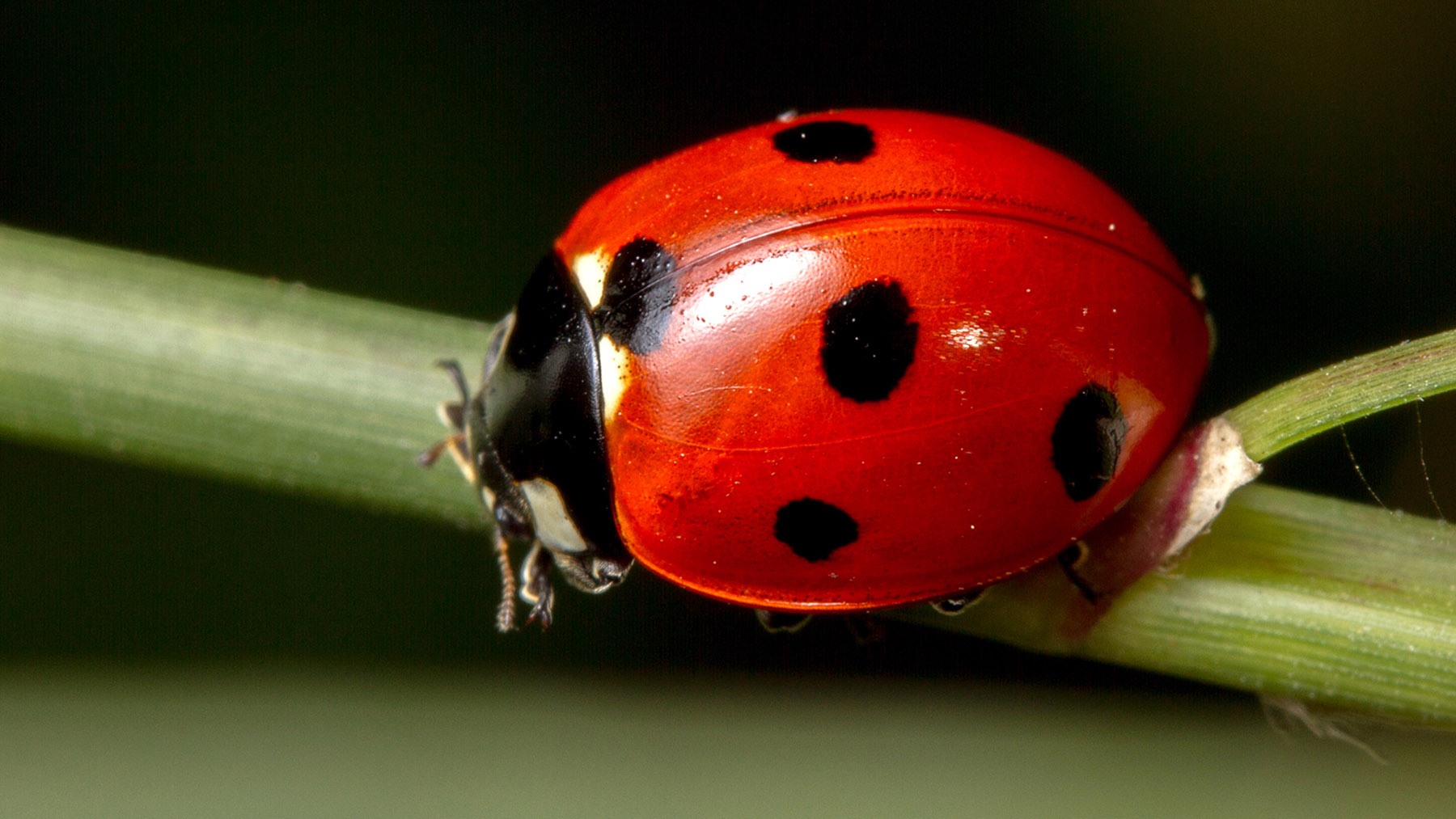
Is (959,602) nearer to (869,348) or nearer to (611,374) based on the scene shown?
(869,348)

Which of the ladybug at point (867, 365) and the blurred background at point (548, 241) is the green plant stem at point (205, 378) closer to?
the ladybug at point (867, 365)

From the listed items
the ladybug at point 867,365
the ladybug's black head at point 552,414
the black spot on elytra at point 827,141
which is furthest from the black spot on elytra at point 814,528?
the black spot on elytra at point 827,141

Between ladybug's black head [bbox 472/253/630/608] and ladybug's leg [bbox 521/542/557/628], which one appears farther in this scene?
ladybug's leg [bbox 521/542/557/628]

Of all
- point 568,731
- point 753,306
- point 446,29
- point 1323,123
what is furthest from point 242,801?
point 1323,123

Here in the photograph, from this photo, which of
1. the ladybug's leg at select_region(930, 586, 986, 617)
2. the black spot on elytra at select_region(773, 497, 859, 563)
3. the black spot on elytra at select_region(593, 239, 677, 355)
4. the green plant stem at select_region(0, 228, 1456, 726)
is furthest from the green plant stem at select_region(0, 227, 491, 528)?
the ladybug's leg at select_region(930, 586, 986, 617)

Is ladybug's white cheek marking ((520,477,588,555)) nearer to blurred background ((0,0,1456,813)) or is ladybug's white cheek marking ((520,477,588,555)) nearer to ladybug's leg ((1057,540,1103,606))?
blurred background ((0,0,1456,813))

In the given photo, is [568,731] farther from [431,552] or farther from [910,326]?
[910,326]

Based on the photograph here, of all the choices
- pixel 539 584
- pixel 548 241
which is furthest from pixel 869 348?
pixel 548 241
